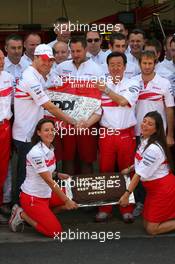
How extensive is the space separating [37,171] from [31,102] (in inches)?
27.5

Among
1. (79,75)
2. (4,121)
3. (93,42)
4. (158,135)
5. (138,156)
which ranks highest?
(93,42)

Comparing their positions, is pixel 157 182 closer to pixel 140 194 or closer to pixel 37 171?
pixel 140 194

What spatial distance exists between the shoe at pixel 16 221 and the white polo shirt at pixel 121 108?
1163 millimetres

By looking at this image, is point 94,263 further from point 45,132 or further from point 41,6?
point 41,6

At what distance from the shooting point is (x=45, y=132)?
17.6ft

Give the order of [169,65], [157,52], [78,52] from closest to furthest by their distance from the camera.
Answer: [78,52], [157,52], [169,65]

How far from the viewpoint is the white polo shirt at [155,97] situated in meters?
5.82

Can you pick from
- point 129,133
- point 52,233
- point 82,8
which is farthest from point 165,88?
point 82,8

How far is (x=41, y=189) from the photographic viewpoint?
17.8 ft

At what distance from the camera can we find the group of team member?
5.52m

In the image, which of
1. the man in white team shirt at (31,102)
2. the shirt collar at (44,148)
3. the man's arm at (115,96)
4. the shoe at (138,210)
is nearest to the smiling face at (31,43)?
the man in white team shirt at (31,102)

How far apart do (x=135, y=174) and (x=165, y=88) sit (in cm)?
97

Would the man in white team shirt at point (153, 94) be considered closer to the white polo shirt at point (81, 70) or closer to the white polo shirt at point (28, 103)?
the white polo shirt at point (81, 70)

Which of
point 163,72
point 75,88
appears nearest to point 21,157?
point 75,88
